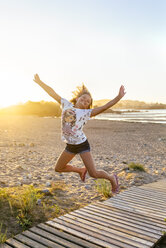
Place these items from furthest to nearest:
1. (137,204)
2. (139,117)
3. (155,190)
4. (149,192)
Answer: (139,117)
(155,190)
(149,192)
(137,204)

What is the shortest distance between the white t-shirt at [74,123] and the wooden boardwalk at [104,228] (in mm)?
1280

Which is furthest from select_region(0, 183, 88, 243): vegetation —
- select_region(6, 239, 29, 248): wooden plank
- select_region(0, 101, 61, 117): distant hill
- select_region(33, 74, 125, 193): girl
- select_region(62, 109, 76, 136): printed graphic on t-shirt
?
select_region(0, 101, 61, 117): distant hill

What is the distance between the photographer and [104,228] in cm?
417

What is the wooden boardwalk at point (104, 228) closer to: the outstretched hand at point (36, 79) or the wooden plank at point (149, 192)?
the wooden plank at point (149, 192)

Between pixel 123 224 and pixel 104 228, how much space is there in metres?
0.36

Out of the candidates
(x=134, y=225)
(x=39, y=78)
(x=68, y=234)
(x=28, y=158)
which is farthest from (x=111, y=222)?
(x=28, y=158)

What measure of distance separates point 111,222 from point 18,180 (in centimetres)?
360

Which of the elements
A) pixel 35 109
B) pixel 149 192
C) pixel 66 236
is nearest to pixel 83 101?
pixel 66 236

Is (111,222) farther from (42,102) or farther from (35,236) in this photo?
(42,102)

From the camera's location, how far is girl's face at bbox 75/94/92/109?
4.86 meters

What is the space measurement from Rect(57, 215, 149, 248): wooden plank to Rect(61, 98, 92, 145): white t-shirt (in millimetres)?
1275

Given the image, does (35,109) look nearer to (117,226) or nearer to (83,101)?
(83,101)

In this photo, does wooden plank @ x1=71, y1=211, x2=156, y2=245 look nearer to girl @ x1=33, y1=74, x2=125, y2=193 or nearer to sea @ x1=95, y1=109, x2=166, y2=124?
girl @ x1=33, y1=74, x2=125, y2=193

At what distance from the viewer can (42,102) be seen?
3118 inches
